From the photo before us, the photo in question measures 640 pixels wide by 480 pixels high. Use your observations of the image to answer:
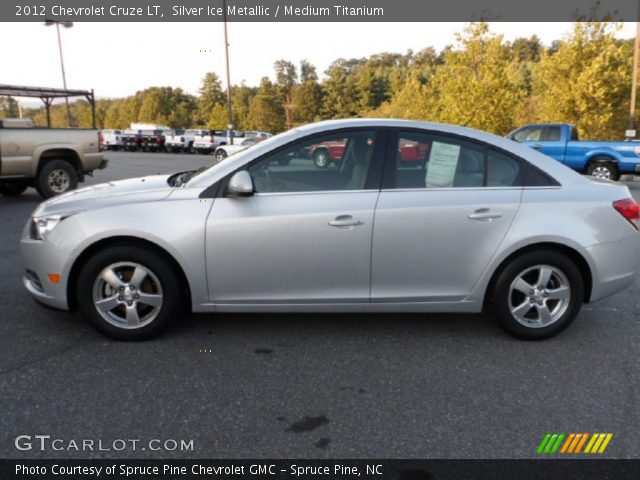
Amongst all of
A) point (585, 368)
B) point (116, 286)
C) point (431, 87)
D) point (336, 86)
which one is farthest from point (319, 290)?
point (336, 86)

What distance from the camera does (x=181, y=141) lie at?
39.5m

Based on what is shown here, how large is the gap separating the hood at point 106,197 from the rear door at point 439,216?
5.20ft

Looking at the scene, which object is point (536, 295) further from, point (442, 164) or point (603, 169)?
point (603, 169)

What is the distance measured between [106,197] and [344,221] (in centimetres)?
170

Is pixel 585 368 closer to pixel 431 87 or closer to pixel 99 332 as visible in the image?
pixel 99 332

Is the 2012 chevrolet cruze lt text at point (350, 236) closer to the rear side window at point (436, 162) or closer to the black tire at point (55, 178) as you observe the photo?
the rear side window at point (436, 162)

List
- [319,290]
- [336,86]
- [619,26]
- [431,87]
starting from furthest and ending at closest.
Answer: [336,86], [431,87], [619,26], [319,290]

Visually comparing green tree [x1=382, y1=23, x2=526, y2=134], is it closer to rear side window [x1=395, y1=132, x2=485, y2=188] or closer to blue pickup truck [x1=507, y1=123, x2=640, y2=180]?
blue pickup truck [x1=507, y1=123, x2=640, y2=180]

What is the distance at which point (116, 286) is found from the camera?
A: 364 centimetres

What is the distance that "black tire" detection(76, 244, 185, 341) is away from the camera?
3.59 m

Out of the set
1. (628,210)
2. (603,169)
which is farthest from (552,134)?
(628,210)

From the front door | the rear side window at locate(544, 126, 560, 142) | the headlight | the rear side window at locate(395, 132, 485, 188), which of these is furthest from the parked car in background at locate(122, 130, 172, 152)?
the rear side window at locate(395, 132, 485, 188)
